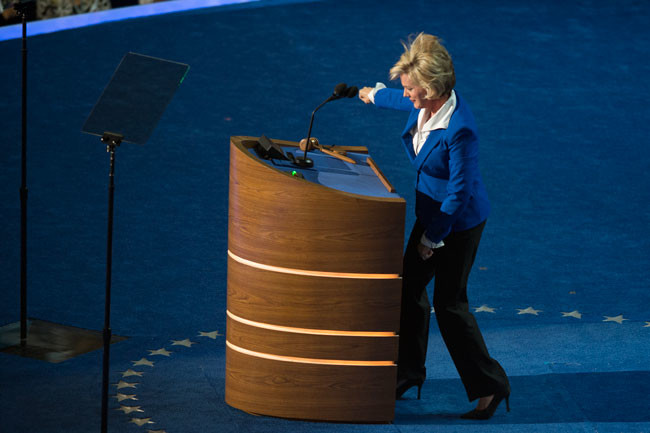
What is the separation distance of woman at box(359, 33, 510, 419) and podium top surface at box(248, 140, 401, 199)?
205mm

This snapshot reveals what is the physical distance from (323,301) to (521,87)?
5.80 m

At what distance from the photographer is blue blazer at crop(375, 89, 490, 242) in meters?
3.90

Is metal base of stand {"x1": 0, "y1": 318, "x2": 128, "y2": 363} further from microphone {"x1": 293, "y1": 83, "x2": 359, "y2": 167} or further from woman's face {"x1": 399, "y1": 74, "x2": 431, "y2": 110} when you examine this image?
woman's face {"x1": 399, "y1": 74, "x2": 431, "y2": 110}

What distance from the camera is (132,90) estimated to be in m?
3.85

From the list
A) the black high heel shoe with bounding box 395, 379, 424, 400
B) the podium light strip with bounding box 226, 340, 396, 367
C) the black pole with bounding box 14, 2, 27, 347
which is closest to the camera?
the podium light strip with bounding box 226, 340, 396, 367

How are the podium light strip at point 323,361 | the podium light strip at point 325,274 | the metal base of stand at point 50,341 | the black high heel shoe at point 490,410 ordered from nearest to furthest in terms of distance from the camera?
the podium light strip at point 325,274 → the podium light strip at point 323,361 → the black high heel shoe at point 490,410 → the metal base of stand at point 50,341

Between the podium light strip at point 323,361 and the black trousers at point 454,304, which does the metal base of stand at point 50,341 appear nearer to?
the podium light strip at point 323,361

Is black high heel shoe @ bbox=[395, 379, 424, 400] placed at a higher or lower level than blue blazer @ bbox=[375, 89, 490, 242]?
lower

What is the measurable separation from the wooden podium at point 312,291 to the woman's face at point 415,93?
14.8 inches

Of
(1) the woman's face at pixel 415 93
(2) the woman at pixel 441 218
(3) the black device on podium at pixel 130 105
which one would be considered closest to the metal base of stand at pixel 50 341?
(3) the black device on podium at pixel 130 105

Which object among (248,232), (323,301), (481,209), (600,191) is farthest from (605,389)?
(600,191)

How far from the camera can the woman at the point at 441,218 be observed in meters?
3.90

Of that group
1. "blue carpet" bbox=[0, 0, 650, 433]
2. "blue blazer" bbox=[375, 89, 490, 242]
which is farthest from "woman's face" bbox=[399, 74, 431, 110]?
"blue carpet" bbox=[0, 0, 650, 433]

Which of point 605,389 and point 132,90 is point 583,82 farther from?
point 132,90
